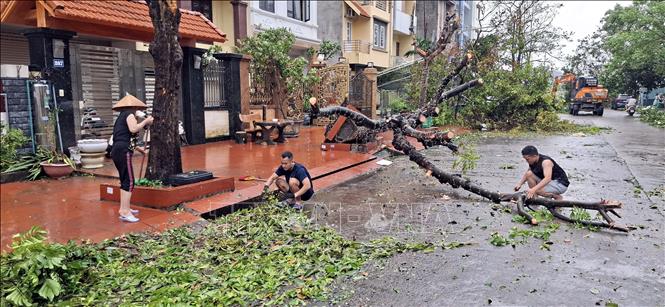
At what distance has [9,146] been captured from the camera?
26.2 ft

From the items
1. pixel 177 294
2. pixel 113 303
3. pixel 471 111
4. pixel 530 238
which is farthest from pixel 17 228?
pixel 471 111

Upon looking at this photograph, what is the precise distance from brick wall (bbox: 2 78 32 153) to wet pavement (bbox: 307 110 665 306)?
544 centimetres

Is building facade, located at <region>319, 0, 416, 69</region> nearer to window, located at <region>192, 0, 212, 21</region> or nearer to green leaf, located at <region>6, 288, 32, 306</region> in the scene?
window, located at <region>192, 0, 212, 21</region>

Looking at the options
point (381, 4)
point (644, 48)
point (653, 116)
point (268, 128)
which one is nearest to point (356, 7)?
point (381, 4)

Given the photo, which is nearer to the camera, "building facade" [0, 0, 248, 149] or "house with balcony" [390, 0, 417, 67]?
"building facade" [0, 0, 248, 149]

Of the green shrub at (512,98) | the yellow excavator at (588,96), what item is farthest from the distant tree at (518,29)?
the yellow excavator at (588,96)

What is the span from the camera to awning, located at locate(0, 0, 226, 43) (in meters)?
8.95

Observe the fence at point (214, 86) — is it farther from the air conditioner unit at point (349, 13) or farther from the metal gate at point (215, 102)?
the air conditioner unit at point (349, 13)

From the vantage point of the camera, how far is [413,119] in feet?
30.7

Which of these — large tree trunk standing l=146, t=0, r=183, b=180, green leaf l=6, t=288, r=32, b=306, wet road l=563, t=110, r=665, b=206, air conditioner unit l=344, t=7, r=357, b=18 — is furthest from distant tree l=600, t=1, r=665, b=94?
air conditioner unit l=344, t=7, r=357, b=18

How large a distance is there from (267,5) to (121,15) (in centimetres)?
1189

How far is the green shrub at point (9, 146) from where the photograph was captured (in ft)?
26.0

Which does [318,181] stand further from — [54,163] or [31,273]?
[31,273]

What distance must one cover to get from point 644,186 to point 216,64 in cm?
1054
